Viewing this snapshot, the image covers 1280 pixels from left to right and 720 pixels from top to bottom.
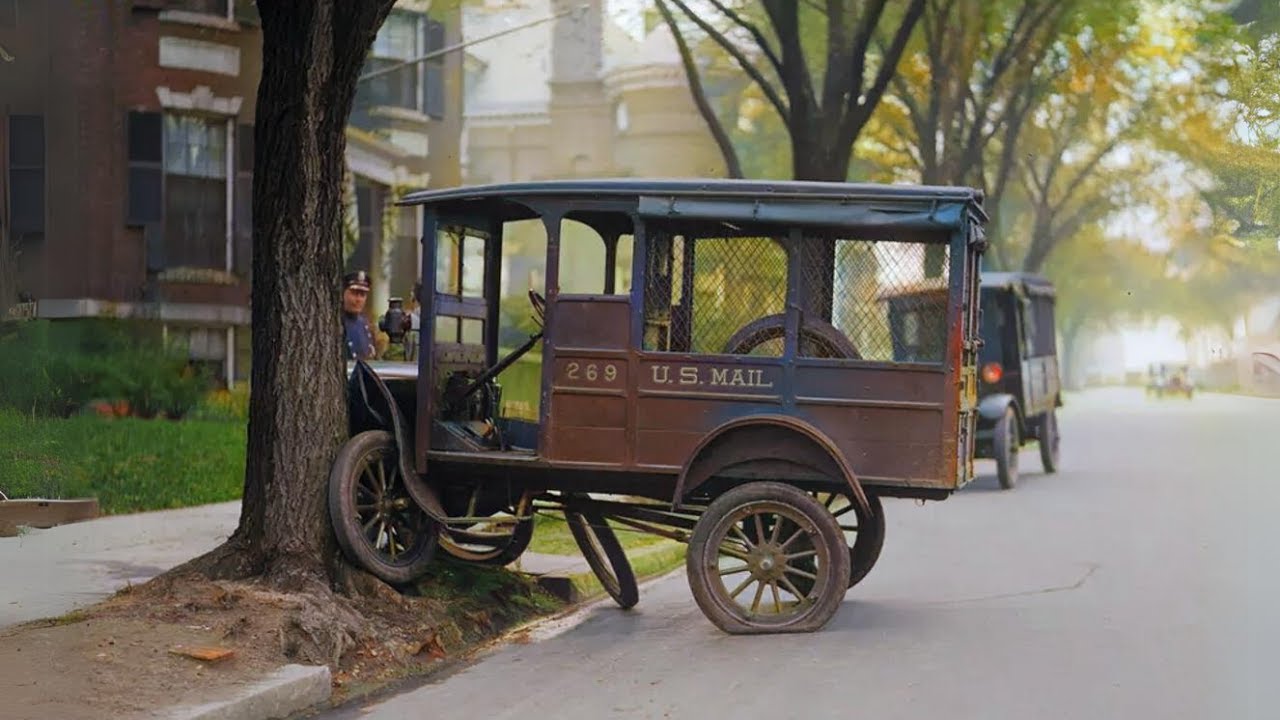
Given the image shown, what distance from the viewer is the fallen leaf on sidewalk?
28.1 ft

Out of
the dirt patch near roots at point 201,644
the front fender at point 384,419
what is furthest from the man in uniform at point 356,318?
the dirt patch near roots at point 201,644

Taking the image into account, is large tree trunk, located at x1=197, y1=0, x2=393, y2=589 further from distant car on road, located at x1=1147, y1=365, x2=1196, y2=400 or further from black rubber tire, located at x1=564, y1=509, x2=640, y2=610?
distant car on road, located at x1=1147, y1=365, x2=1196, y2=400

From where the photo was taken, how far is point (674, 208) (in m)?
10.8

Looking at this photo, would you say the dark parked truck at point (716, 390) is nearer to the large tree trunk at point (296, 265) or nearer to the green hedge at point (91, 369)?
the large tree trunk at point (296, 265)

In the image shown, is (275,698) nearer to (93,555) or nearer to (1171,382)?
(93,555)

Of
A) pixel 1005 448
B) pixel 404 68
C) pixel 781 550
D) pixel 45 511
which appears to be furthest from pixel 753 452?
pixel 404 68

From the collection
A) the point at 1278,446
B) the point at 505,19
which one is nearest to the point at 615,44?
the point at 505,19

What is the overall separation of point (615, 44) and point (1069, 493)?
49.8 metres

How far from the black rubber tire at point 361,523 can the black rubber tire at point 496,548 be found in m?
0.70

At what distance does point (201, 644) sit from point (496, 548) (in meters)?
3.77

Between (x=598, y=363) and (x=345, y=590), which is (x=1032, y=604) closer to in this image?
(x=598, y=363)

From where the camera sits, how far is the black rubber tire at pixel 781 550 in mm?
10656

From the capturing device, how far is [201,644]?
8.87 metres

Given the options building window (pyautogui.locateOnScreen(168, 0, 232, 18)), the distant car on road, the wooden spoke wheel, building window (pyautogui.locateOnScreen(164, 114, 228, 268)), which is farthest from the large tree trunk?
the distant car on road
